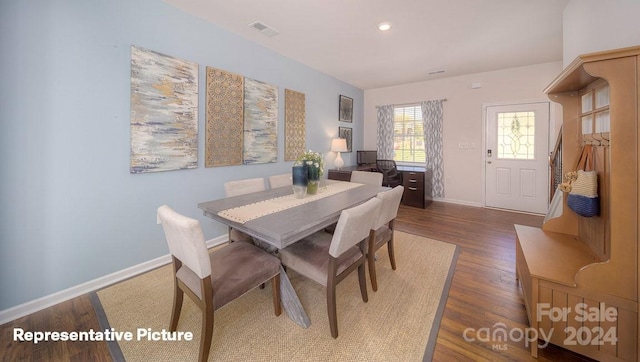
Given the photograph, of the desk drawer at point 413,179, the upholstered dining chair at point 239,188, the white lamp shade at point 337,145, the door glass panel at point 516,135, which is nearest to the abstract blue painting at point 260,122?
the upholstered dining chair at point 239,188

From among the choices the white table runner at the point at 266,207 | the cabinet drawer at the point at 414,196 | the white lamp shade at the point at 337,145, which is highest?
the white lamp shade at the point at 337,145

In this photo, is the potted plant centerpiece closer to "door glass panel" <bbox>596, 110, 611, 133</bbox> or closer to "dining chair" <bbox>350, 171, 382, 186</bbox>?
"dining chair" <bbox>350, 171, 382, 186</bbox>

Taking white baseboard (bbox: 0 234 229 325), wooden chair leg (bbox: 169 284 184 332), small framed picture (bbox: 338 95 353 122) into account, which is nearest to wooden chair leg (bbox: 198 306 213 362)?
wooden chair leg (bbox: 169 284 184 332)

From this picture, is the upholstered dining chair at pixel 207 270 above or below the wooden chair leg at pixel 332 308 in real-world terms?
above

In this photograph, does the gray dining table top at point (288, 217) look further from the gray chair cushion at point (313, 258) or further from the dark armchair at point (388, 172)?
the dark armchair at point (388, 172)

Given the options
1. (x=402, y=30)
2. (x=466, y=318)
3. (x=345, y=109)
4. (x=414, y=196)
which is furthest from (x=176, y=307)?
(x=345, y=109)

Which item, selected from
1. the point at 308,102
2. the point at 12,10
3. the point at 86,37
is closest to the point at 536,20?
the point at 308,102

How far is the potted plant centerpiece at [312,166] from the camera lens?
7.54ft

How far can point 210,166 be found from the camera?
9.39ft

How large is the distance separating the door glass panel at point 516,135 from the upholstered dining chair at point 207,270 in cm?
481

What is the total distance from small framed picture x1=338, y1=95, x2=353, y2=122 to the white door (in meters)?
2.61

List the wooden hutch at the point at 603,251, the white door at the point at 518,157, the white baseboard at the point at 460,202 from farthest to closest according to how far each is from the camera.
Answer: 1. the white baseboard at the point at 460,202
2. the white door at the point at 518,157
3. the wooden hutch at the point at 603,251

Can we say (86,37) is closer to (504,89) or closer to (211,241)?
(211,241)

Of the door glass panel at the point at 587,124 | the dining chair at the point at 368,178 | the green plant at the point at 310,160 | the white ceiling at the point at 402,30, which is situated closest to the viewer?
Answer: the door glass panel at the point at 587,124
